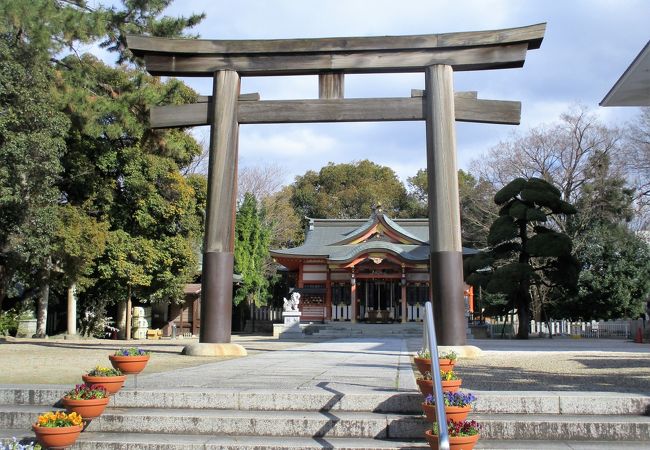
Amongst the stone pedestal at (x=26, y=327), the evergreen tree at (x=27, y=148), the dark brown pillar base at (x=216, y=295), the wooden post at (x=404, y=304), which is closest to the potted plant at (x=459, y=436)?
the dark brown pillar base at (x=216, y=295)

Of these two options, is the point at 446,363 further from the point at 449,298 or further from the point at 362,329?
the point at 362,329

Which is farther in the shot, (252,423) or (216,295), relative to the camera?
(216,295)

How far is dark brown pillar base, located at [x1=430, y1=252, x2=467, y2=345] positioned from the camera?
30.7 ft

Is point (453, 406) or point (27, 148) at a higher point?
point (27, 148)

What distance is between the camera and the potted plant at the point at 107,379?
5059mm

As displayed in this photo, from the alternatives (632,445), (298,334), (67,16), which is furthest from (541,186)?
(632,445)

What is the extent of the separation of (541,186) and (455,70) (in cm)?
1183

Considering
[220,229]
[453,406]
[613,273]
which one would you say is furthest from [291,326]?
[453,406]

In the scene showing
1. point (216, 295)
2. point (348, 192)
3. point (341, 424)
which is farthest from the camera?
point (348, 192)

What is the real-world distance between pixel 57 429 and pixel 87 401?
1.64 ft

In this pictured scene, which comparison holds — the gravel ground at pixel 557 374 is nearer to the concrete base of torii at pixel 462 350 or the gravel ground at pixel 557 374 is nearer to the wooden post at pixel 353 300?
the concrete base of torii at pixel 462 350

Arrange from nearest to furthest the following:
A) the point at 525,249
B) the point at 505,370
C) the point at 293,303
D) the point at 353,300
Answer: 1. the point at 505,370
2. the point at 525,249
3. the point at 293,303
4. the point at 353,300

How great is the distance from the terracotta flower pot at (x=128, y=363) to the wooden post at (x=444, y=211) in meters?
5.08

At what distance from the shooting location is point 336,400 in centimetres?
508
